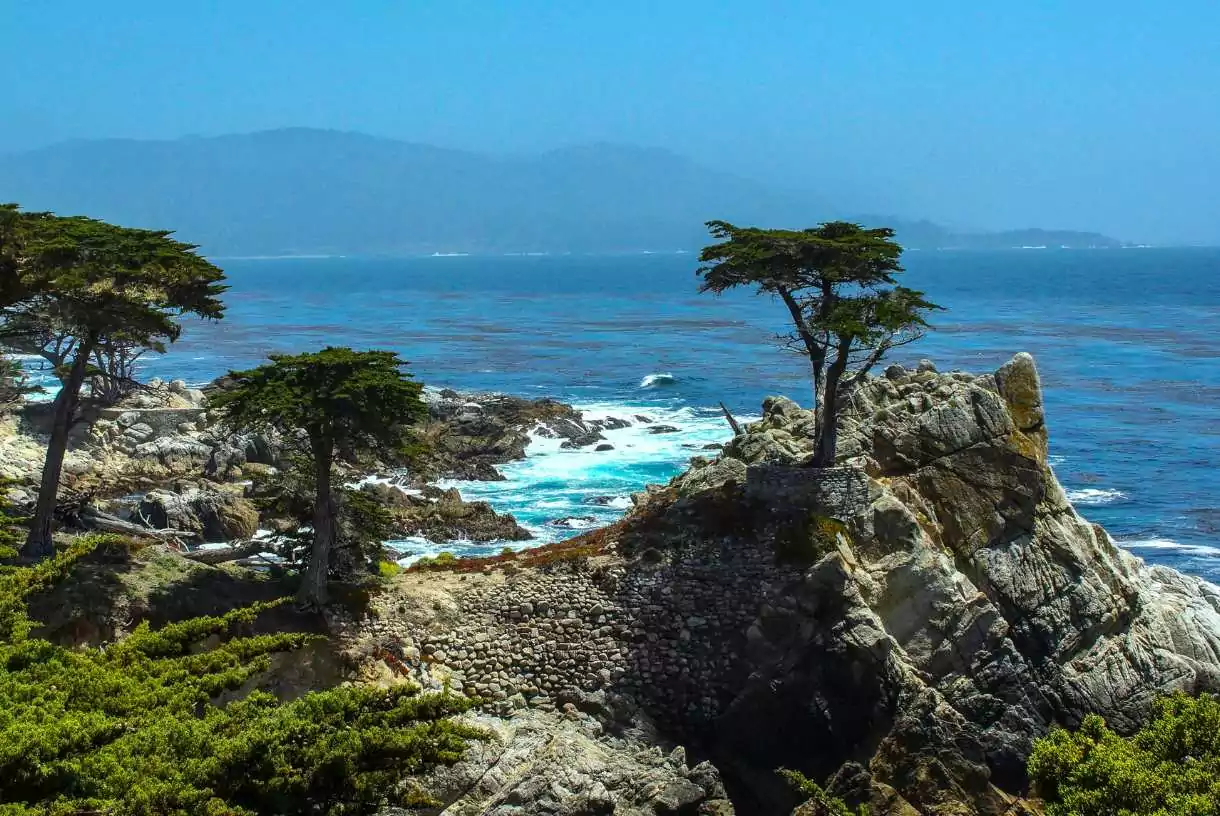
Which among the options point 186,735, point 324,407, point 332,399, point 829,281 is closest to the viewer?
point 186,735

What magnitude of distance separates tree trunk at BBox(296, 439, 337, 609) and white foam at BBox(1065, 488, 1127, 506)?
3647 centimetres

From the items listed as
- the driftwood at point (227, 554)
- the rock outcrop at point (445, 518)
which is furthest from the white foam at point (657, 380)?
the driftwood at point (227, 554)

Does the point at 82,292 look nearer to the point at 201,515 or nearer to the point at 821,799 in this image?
the point at 201,515

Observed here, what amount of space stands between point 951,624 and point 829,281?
8.88m

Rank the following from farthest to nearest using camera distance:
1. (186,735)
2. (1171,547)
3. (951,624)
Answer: (1171,547) < (951,624) < (186,735)

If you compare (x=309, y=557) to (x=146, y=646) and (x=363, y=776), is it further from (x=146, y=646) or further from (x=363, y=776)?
(x=363, y=776)

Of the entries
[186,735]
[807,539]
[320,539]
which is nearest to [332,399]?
[320,539]

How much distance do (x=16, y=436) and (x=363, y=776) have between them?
3781cm

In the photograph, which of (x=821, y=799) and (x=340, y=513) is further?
(x=340, y=513)

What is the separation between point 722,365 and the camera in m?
94.4

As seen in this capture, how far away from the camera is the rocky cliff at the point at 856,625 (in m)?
Result: 24.3

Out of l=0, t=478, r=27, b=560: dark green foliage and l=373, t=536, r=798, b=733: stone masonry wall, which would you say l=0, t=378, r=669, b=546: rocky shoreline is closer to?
l=0, t=478, r=27, b=560: dark green foliage

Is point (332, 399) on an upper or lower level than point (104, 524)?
upper

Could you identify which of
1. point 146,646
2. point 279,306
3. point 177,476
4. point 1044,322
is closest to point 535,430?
point 177,476
